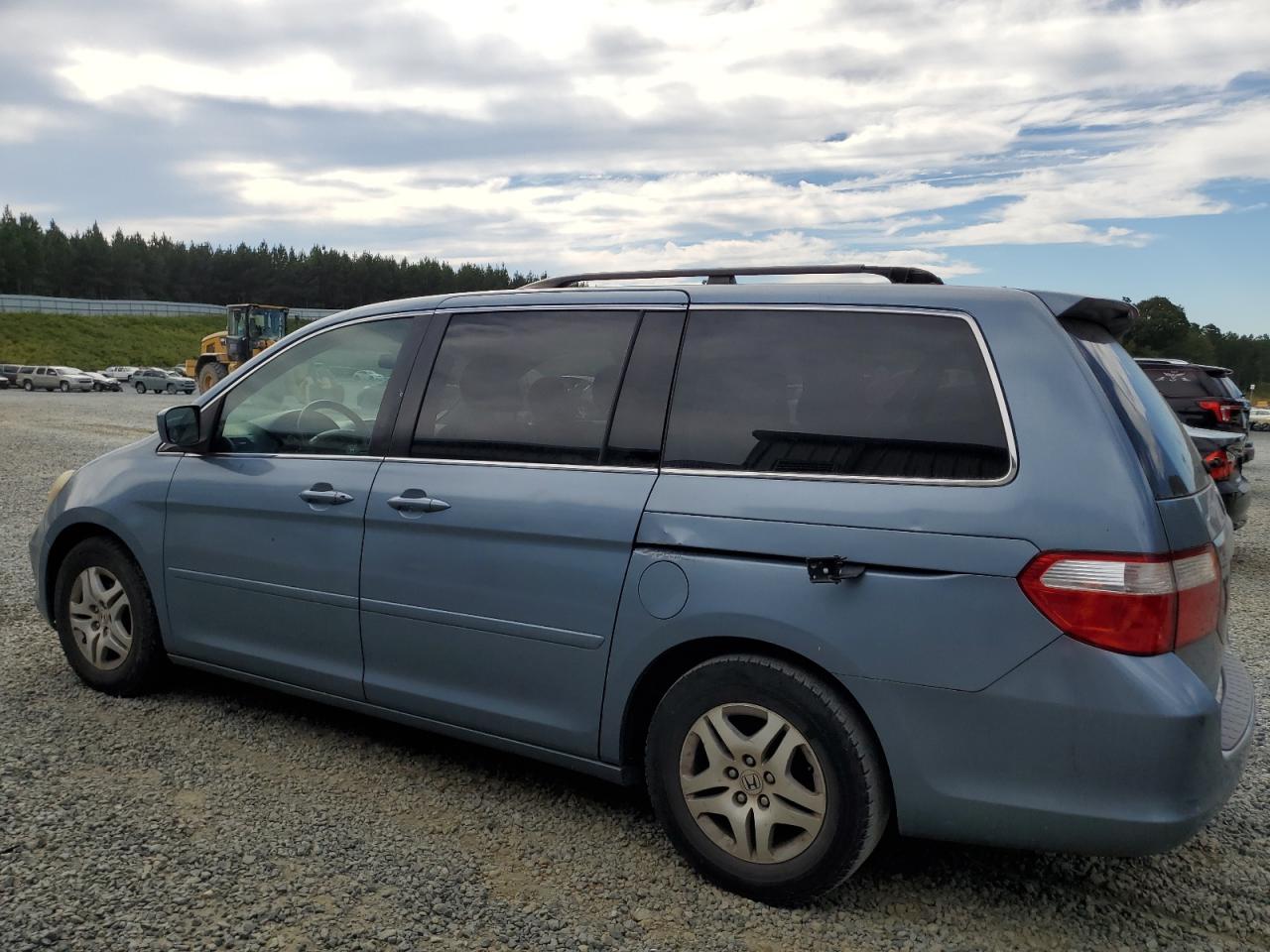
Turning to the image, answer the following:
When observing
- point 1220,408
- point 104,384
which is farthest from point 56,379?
point 1220,408

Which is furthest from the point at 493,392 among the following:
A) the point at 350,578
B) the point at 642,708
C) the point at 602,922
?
the point at 602,922

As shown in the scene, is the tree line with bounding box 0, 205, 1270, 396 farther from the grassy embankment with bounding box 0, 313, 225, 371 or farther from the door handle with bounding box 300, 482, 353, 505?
the door handle with bounding box 300, 482, 353, 505

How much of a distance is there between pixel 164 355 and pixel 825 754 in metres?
95.4

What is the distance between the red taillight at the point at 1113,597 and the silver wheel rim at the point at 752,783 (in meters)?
0.76

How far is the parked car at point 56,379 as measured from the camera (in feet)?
174

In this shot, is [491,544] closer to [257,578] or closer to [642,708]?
[642,708]

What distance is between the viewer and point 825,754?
2867 millimetres

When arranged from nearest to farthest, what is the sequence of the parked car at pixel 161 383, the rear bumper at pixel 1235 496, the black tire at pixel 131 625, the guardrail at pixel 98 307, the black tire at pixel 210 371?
the black tire at pixel 131 625
the rear bumper at pixel 1235 496
the black tire at pixel 210 371
the parked car at pixel 161 383
the guardrail at pixel 98 307

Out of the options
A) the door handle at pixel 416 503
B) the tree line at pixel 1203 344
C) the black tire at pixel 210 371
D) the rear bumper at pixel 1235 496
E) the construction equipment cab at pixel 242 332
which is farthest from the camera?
the tree line at pixel 1203 344

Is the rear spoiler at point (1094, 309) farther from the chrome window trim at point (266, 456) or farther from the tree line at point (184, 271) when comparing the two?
the tree line at point (184, 271)

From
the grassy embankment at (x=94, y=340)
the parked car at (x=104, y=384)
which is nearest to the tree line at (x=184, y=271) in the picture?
the grassy embankment at (x=94, y=340)

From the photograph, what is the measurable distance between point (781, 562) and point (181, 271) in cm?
13537

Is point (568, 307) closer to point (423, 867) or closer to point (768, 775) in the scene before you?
point (768, 775)

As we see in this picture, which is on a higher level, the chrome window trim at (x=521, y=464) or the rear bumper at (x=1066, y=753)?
the chrome window trim at (x=521, y=464)
